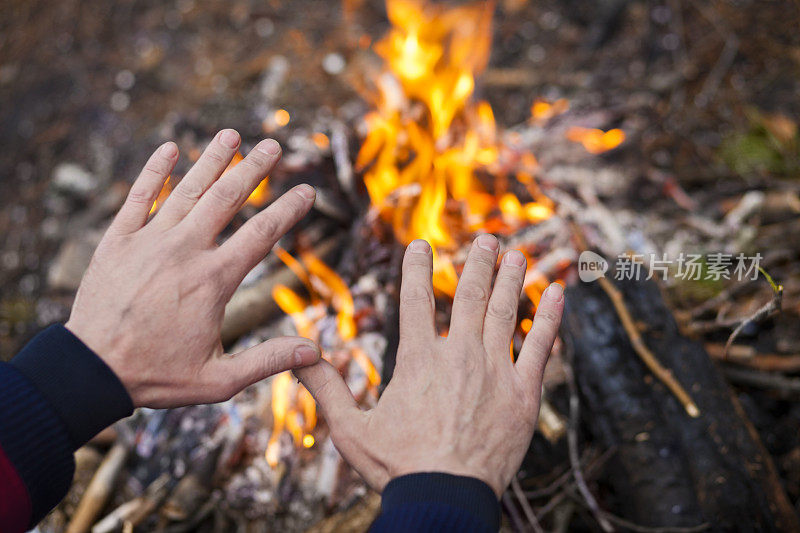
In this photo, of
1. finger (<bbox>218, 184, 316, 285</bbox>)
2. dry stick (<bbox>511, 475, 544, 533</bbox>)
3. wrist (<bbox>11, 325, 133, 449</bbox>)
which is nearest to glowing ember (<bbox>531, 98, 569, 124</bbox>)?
finger (<bbox>218, 184, 316, 285</bbox>)

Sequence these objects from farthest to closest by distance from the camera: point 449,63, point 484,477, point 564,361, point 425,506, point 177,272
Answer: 1. point 449,63
2. point 564,361
3. point 177,272
4. point 484,477
5. point 425,506

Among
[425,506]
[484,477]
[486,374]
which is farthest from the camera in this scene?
[486,374]

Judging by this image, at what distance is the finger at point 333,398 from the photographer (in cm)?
169

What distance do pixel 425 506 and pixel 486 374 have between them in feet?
1.52

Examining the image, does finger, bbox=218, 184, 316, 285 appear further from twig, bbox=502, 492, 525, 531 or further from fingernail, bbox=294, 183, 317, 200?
twig, bbox=502, 492, 525, 531

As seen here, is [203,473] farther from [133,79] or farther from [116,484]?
[133,79]

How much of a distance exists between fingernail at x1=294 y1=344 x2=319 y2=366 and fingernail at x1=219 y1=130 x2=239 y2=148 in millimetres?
865

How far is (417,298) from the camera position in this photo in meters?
1.78

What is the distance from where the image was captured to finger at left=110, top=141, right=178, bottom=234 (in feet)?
6.15

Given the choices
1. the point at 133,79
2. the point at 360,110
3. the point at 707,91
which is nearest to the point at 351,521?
the point at 360,110

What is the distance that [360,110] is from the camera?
4.30 metres

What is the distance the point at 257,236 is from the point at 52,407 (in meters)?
0.86

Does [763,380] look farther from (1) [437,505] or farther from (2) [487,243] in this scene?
(1) [437,505]

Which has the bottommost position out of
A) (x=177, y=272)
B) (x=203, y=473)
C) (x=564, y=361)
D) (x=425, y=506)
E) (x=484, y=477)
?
(x=564, y=361)
